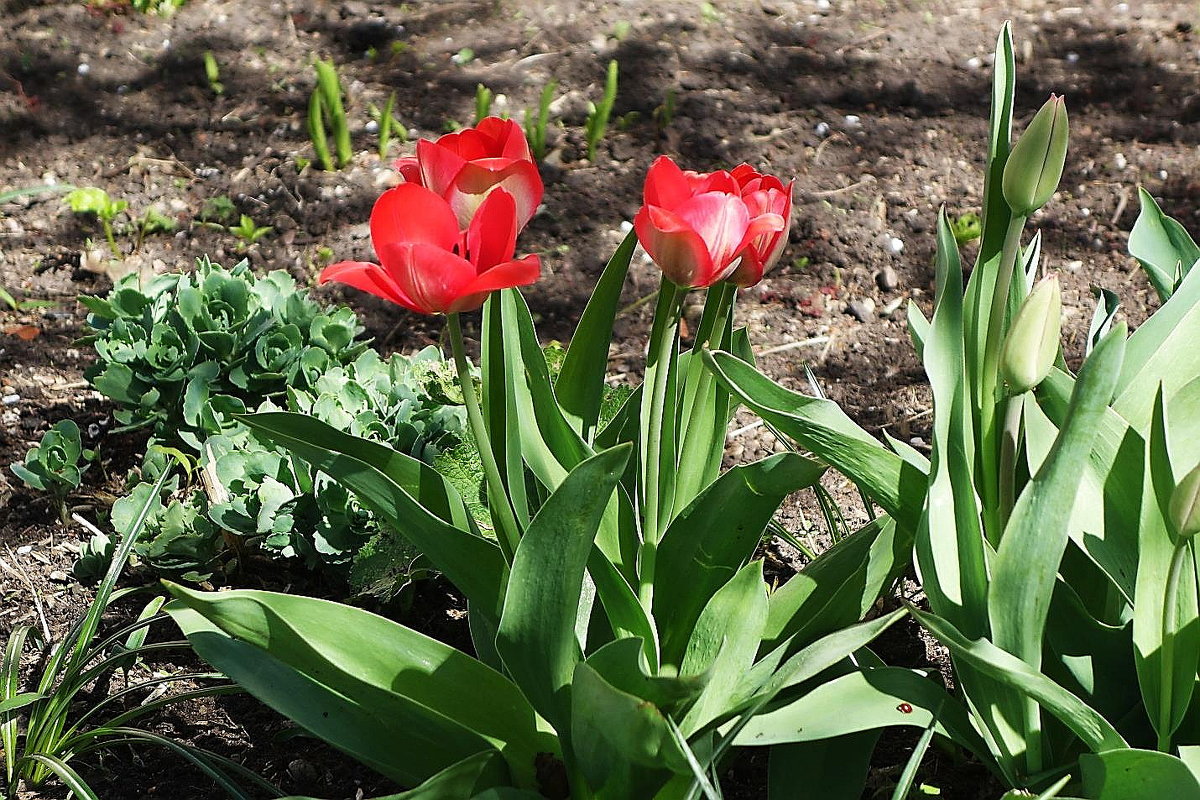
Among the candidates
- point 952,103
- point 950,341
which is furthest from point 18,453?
point 952,103

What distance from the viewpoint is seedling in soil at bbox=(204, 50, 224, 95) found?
11.0 ft

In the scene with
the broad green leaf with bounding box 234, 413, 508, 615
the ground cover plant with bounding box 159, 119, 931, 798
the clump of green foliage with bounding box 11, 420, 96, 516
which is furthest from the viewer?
the clump of green foliage with bounding box 11, 420, 96, 516

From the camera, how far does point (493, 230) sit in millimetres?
998

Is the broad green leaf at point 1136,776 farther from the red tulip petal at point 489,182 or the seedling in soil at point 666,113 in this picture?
the seedling in soil at point 666,113

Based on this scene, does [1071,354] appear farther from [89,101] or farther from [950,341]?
[89,101]

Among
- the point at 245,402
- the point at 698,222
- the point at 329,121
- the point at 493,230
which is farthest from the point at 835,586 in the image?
the point at 329,121

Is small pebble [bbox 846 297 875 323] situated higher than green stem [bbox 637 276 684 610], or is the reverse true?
green stem [bbox 637 276 684 610]

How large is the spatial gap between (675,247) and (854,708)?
508mm

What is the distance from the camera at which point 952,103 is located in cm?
332

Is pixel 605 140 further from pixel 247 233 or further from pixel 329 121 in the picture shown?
pixel 247 233

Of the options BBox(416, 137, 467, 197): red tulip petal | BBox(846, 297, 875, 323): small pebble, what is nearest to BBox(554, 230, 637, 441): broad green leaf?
BBox(416, 137, 467, 197): red tulip petal

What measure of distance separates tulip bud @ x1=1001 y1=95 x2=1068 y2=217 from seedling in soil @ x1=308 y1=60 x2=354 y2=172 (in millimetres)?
2138

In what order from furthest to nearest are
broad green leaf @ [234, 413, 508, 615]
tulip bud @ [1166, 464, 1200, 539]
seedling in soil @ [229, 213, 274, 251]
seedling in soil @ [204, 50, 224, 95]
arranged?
seedling in soil @ [204, 50, 224, 95]
seedling in soil @ [229, 213, 274, 251]
broad green leaf @ [234, 413, 508, 615]
tulip bud @ [1166, 464, 1200, 539]

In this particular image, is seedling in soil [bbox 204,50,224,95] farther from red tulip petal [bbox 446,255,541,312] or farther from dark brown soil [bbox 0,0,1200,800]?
red tulip petal [bbox 446,255,541,312]
